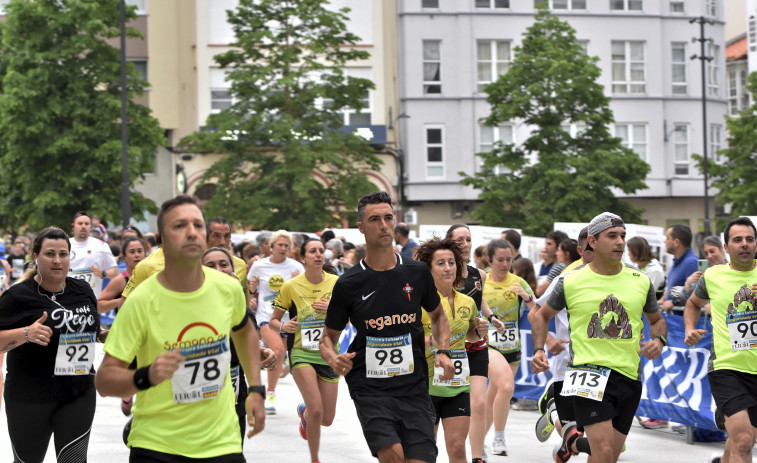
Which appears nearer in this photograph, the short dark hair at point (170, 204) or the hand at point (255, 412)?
the short dark hair at point (170, 204)

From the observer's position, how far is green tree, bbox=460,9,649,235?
1486 inches

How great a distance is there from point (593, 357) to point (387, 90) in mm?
38338

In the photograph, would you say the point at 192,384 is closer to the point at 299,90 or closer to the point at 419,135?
the point at 299,90

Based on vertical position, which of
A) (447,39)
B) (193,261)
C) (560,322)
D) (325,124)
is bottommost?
(560,322)

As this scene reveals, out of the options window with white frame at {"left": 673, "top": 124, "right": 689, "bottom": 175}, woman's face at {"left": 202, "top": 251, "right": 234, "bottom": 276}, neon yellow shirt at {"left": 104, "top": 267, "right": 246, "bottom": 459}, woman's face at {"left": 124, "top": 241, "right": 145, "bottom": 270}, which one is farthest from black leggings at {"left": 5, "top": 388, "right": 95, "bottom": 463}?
window with white frame at {"left": 673, "top": 124, "right": 689, "bottom": 175}

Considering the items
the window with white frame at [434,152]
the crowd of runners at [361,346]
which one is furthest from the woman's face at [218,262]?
the window with white frame at [434,152]

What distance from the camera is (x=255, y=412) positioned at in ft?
17.5

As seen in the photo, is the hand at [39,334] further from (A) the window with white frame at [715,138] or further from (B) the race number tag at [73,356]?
(A) the window with white frame at [715,138]

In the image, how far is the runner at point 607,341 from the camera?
25.0 feet

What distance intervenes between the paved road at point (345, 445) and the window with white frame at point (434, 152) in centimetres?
3211

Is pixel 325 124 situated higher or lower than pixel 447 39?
lower

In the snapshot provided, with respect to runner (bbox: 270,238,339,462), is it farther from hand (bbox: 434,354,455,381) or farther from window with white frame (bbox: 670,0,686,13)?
window with white frame (bbox: 670,0,686,13)

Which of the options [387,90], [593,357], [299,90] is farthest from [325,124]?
[593,357]

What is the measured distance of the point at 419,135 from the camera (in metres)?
45.4
